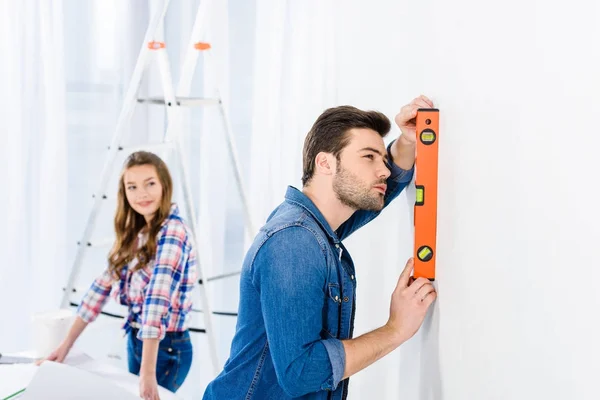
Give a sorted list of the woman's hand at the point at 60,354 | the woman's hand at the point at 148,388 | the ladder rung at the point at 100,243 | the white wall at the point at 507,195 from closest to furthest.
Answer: the white wall at the point at 507,195 → the woman's hand at the point at 148,388 → the woman's hand at the point at 60,354 → the ladder rung at the point at 100,243

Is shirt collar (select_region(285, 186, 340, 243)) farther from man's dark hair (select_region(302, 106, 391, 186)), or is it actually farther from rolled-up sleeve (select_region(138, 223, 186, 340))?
rolled-up sleeve (select_region(138, 223, 186, 340))

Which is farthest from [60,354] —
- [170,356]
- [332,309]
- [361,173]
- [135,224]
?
[361,173]

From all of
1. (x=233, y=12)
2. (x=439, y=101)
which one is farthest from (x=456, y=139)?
(x=233, y=12)

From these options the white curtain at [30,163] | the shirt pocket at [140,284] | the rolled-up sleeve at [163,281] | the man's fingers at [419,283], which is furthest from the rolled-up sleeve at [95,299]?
the man's fingers at [419,283]

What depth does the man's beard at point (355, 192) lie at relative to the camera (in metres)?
1.35

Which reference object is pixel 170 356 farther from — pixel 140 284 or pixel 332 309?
pixel 332 309

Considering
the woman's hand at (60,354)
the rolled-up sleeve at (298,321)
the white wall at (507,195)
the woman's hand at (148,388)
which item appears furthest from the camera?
the woman's hand at (60,354)

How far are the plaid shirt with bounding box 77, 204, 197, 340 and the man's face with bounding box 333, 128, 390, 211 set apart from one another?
0.90 m

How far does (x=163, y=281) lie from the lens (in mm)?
2066

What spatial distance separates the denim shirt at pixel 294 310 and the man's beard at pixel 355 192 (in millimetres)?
68

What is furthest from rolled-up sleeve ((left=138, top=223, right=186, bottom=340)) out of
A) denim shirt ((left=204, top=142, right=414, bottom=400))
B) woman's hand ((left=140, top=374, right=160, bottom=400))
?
denim shirt ((left=204, top=142, right=414, bottom=400))

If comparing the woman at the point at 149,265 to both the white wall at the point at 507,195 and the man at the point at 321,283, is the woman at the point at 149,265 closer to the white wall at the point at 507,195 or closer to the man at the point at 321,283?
the man at the point at 321,283

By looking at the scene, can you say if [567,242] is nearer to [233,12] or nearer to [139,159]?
[139,159]

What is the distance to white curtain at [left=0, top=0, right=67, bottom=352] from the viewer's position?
2.81 m
